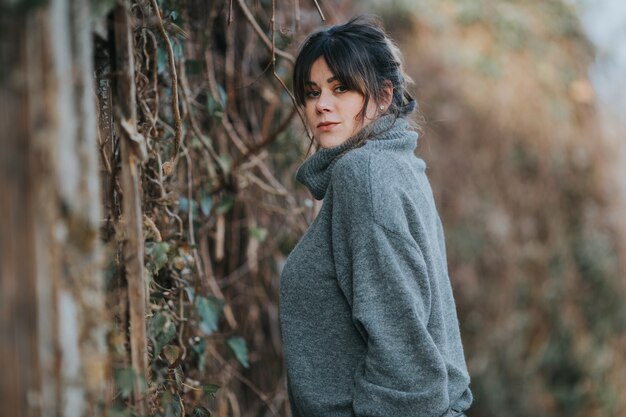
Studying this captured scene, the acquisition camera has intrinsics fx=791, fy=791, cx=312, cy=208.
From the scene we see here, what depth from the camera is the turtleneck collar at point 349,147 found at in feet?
5.56

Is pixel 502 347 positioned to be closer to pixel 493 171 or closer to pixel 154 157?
pixel 493 171

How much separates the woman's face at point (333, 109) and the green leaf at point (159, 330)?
1.68 feet

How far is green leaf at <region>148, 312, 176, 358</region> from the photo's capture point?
5.31ft

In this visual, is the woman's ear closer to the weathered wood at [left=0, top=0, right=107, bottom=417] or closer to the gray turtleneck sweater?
the gray turtleneck sweater

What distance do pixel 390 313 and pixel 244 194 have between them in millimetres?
1403

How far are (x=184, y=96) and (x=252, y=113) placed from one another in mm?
967

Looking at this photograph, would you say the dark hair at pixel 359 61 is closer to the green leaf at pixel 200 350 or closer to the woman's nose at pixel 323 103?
the woman's nose at pixel 323 103

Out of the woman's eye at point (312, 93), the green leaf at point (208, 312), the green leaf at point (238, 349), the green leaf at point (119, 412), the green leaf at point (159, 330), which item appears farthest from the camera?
the green leaf at point (238, 349)

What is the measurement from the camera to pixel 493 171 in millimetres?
5289

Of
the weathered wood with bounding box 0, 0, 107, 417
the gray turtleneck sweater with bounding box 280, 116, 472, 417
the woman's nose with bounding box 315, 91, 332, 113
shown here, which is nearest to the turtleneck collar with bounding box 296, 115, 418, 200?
the gray turtleneck sweater with bounding box 280, 116, 472, 417

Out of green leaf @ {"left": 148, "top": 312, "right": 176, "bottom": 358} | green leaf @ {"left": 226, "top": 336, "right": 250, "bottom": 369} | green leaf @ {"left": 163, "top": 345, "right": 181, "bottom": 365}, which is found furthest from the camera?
green leaf @ {"left": 226, "top": 336, "right": 250, "bottom": 369}

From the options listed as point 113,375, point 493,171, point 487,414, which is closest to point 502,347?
point 487,414

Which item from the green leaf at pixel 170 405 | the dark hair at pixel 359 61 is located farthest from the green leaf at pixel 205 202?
the green leaf at pixel 170 405

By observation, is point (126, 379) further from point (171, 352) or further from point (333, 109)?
point (333, 109)
